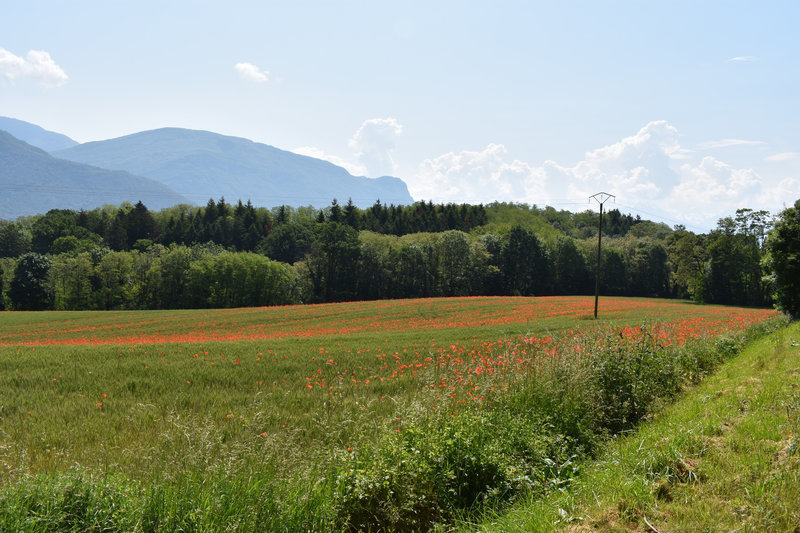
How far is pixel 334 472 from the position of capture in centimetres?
496

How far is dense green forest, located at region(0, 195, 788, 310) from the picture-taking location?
63750 millimetres

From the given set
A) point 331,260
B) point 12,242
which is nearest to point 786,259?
point 331,260

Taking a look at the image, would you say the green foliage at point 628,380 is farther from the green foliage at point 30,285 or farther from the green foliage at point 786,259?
the green foliage at point 30,285

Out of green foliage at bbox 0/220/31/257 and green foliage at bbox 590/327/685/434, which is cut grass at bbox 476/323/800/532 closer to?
green foliage at bbox 590/327/685/434

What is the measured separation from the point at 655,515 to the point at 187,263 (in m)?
70.4

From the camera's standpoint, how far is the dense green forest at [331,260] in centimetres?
6375

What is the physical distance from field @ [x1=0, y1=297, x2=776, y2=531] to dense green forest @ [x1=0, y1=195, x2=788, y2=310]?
5228 cm

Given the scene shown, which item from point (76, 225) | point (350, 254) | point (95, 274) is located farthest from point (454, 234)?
point (76, 225)

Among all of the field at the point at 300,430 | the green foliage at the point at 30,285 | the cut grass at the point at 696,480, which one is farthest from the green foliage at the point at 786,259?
the green foliage at the point at 30,285

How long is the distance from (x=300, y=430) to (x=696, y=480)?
4.42 meters

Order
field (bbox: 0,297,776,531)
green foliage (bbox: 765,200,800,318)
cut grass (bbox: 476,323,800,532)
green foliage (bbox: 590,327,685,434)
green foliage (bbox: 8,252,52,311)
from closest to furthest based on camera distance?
cut grass (bbox: 476,323,800,532)
field (bbox: 0,297,776,531)
green foliage (bbox: 590,327,685,434)
green foliage (bbox: 765,200,800,318)
green foliage (bbox: 8,252,52,311)

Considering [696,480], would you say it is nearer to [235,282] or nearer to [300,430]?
[300,430]

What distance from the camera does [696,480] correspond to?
381 cm

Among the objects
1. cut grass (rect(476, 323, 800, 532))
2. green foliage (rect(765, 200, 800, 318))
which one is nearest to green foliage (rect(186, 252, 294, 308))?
green foliage (rect(765, 200, 800, 318))
